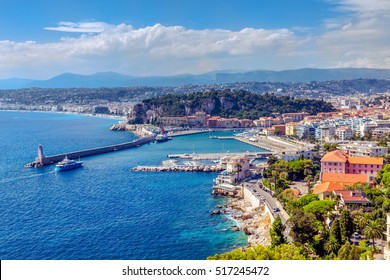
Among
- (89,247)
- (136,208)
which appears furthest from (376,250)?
(136,208)

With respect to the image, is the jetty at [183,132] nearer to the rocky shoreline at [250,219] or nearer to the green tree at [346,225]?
the rocky shoreline at [250,219]

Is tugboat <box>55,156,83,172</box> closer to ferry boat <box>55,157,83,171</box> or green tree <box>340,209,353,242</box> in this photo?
ferry boat <box>55,157,83,171</box>

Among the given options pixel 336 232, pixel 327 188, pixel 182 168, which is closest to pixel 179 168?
pixel 182 168

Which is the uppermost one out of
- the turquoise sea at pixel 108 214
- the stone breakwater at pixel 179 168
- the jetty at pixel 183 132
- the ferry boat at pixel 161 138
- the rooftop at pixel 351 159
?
the rooftop at pixel 351 159

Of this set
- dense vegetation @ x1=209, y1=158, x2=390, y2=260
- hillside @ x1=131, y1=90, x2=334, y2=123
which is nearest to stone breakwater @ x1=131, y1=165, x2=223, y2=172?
dense vegetation @ x1=209, y1=158, x2=390, y2=260

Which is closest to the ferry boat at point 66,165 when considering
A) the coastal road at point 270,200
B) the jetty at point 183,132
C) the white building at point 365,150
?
the coastal road at point 270,200

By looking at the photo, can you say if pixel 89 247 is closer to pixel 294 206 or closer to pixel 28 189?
pixel 294 206
